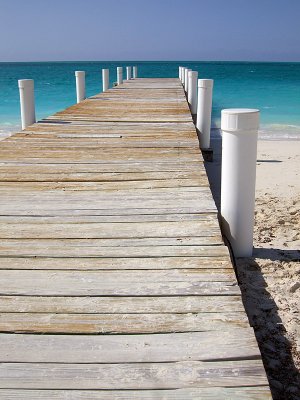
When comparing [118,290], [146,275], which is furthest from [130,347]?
[146,275]

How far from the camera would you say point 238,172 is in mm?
3164

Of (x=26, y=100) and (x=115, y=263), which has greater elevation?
(x=26, y=100)

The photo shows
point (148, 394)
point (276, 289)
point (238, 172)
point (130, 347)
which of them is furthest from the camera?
point (276, 289)

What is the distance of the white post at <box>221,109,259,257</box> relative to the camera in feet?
10.1

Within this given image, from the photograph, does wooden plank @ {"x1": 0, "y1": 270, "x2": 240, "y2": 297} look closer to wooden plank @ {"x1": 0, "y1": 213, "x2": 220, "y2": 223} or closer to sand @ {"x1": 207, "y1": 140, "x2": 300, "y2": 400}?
sand @ {"x1": 207, "y1": 140, "x2": 300, "y2": 400}

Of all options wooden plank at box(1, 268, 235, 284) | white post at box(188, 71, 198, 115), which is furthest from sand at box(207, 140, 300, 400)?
white post at box(188, 71, 198, 115)

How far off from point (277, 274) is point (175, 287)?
162cm

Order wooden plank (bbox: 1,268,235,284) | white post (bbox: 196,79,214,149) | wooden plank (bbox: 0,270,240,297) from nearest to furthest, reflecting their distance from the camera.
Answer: wooden plank (bbox: 0,270,240,297) < wooden plank (bbox: 1,268,235,284) < white post (bbox: 196,79,214,149)

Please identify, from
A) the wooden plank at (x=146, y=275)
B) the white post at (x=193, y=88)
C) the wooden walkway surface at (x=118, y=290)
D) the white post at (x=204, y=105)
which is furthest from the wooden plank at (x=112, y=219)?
the white post at (x=193, y=88)

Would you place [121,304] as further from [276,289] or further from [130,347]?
[276,289]

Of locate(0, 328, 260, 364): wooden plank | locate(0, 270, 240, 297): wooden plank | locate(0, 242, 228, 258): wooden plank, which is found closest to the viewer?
locate(0, 328, 260, 364): wooden plank

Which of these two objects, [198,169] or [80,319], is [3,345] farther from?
[198,169]

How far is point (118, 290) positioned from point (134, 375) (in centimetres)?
56

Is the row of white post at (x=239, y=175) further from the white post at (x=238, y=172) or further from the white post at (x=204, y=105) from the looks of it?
the white post at (x=204, y=105)
